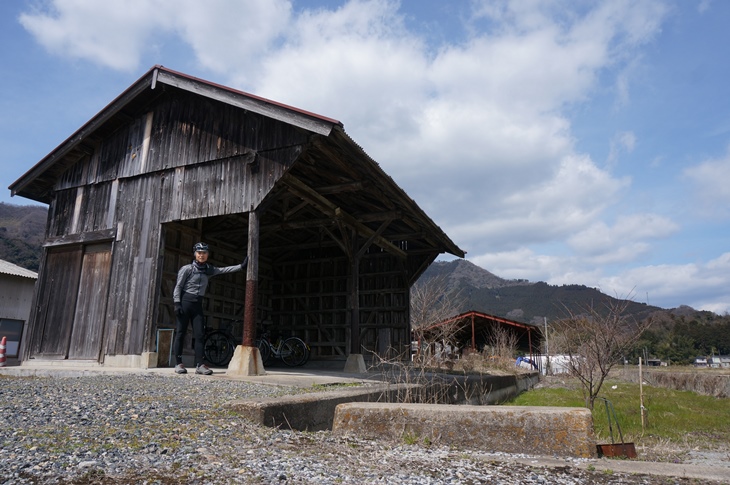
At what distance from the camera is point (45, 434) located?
312 cm

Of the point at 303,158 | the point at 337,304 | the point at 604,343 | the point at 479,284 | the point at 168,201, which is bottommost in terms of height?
the point at 604,343

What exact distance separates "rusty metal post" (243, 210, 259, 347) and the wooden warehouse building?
0.02 meters

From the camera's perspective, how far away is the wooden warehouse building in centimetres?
890

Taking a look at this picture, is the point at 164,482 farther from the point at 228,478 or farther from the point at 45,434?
the point at 45,434

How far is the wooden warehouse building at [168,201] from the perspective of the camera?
8898 mm

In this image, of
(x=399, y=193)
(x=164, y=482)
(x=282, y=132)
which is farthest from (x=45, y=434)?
(x=399, y=193)

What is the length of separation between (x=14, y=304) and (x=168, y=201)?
15900mm

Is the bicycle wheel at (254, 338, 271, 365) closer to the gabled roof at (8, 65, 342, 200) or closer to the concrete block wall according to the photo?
the gabled roof at (8, 65, 342, 200)

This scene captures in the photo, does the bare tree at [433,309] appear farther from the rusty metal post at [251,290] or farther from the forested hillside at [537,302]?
the rusty metal post at [251,290]

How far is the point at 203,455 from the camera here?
2877mm

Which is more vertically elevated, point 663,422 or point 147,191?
point 147,191

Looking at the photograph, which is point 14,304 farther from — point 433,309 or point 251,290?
point 251,290

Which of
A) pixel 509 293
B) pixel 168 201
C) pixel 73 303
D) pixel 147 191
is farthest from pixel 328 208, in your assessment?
pixel 509 293

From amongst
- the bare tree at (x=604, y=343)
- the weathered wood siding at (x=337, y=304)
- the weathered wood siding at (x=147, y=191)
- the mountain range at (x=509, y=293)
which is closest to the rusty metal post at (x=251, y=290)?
the weathered wood siding at (x=147, y=191)
